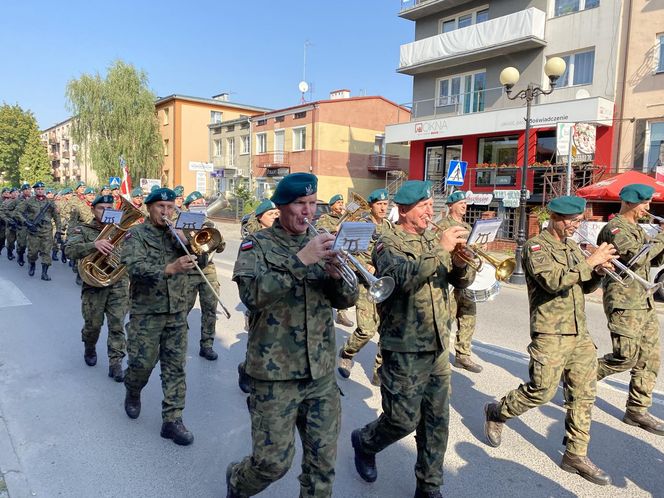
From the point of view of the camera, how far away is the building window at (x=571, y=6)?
19.6 metres

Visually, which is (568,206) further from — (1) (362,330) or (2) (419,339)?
(1) (362,330)

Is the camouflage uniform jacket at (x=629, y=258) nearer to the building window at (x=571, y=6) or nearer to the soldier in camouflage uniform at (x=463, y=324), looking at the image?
the soldier in camouflage uniform at (x=463, y=324)

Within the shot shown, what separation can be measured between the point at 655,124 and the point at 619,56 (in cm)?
292

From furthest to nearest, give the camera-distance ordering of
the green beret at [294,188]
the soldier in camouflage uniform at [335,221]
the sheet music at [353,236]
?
the soldier in camouflage uniform at [335,221] < the green beret at [294,188] < the sheet music at [353,236]

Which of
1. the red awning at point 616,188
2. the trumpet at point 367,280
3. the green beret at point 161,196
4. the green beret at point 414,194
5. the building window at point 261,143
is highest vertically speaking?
the building window at point 261,143

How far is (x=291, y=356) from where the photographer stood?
9.19ft

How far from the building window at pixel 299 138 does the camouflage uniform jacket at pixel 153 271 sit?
32174mm

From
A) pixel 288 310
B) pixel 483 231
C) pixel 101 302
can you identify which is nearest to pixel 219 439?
pixel 288 310

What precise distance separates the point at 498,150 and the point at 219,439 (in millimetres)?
21364

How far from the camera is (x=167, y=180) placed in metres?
48.8

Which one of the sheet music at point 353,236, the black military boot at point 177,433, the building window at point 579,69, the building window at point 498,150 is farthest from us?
the building window at point 498,150

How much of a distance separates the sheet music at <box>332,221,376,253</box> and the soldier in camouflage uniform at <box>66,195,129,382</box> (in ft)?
13.1

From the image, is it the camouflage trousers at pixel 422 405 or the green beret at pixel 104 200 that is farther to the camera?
the green beret at pixel 104 200

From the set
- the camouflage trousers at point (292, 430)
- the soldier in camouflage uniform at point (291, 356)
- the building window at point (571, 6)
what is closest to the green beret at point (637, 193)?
the soldier in camouflage uniform at point (291, 356)
